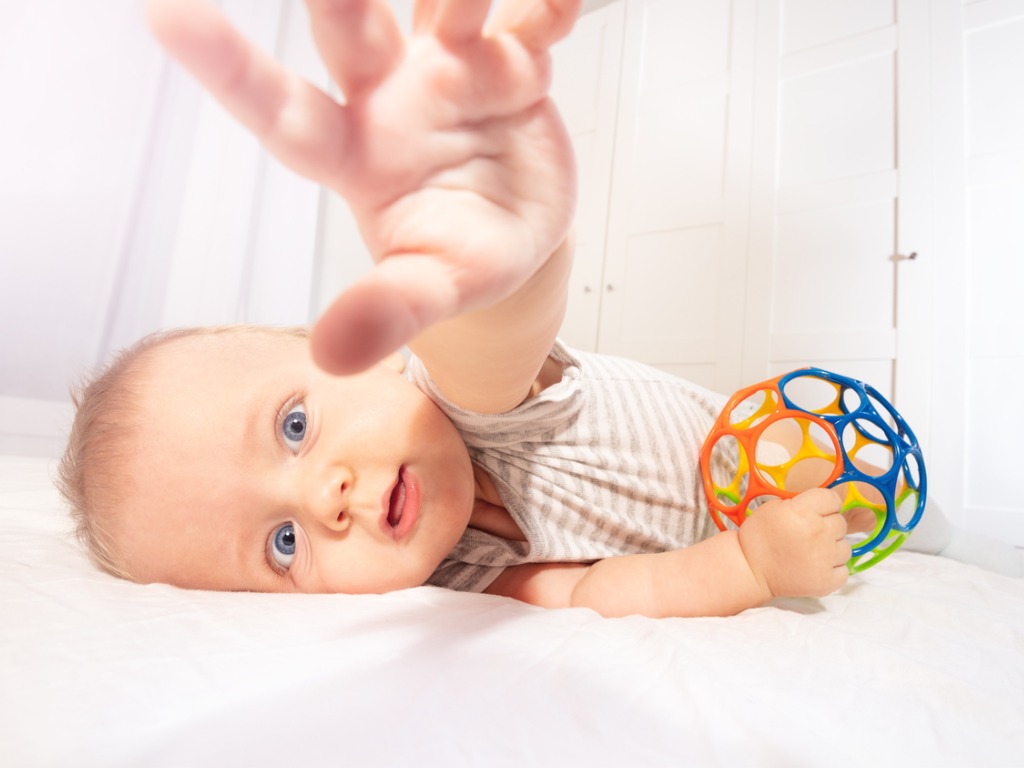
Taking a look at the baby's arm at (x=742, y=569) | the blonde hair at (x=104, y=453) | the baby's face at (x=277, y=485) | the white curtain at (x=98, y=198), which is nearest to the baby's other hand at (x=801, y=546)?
the baby's arm at (x=742, y=569)

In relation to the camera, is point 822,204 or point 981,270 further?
point 822,204

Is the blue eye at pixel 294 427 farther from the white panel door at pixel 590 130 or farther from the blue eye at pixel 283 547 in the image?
the white panel door at pixel 590 130

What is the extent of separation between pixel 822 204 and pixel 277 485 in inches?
96.4

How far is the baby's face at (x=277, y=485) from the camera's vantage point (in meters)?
0.68

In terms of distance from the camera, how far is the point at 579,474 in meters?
0.90

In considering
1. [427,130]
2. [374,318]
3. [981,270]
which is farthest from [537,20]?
[981,270]

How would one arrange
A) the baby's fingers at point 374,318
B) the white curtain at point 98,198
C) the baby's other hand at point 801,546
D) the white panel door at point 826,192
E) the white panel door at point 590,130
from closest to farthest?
the baby's fingers at point 374,318 → the baby's other hand at point 801,546 → the white curtain at point 98,198 → the white panel door at point 826,192 → the white panel door at point 590,130

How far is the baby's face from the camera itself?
0.68 meters

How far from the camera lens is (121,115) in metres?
1.94

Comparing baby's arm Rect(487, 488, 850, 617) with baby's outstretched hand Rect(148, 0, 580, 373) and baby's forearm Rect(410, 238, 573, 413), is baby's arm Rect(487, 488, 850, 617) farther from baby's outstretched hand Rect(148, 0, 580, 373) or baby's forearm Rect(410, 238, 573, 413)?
baby's outstretched hand Rect(148, 0, 580, 373)

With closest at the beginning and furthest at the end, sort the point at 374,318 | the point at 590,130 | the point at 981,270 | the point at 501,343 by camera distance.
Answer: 1. the point at 374,318
2. the point at 501,343
3. the point at 981,270
4. the point at 590,130

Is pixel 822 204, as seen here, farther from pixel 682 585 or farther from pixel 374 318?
pixel 374 318

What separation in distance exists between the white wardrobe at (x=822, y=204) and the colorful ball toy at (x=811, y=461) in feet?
4.36

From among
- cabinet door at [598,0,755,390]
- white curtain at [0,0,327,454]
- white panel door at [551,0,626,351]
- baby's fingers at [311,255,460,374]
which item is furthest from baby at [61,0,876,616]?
white panel door at [551,0,626,351]
